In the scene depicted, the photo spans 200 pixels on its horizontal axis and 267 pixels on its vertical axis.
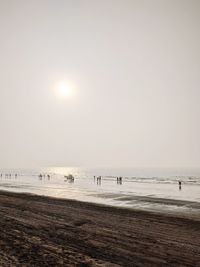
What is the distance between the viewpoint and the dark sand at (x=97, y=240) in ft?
31.9

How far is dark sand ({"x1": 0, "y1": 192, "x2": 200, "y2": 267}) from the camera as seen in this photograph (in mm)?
9711

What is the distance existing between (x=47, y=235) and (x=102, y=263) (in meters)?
4.56

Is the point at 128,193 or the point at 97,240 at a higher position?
the point at 128,193

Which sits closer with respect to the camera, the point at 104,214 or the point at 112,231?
the point at 112,231

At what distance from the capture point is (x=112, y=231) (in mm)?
14148

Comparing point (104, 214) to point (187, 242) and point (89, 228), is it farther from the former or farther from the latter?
point (187, 242)

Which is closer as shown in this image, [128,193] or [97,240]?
[97,240]

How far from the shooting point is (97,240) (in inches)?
484

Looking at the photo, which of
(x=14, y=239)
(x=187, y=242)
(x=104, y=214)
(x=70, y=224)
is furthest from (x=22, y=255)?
(x=104, y=214)

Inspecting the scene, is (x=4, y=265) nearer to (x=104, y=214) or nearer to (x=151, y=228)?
(x=151, y=228)

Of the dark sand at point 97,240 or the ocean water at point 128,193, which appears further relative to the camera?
the ocean water at point 128,193

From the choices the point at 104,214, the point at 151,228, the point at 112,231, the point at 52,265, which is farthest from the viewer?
the point at 104,214

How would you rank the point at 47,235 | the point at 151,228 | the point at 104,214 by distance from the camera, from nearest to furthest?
the point at 47,235, the point at 151,228, the point at 104,214

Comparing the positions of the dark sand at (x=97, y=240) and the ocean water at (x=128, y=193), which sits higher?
the ocean water at (x=128, y=193)
